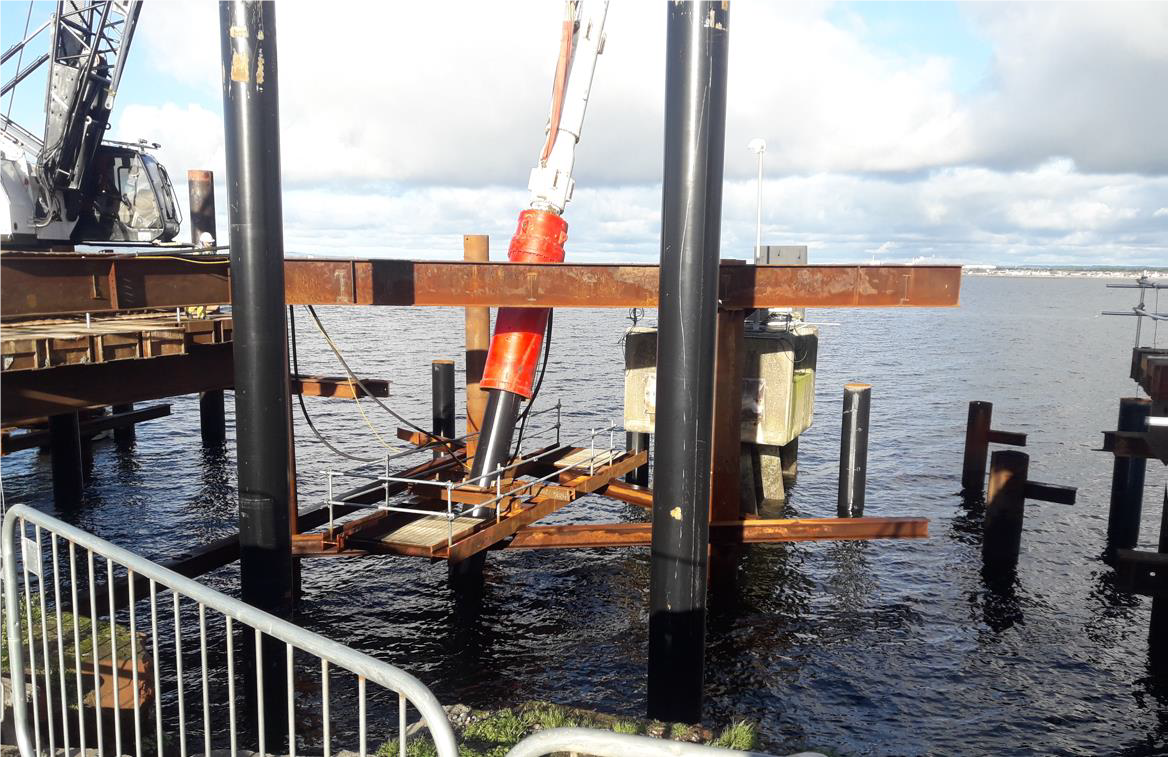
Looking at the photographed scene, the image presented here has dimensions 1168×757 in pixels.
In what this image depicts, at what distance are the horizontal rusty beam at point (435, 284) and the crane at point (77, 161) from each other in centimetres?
1613

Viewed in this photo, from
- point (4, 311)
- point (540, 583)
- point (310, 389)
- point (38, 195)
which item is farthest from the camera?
point (38, 195)

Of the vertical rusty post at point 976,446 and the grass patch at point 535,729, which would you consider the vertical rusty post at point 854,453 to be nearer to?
the vertical rusty post at point 976,446

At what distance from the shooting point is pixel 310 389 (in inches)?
692

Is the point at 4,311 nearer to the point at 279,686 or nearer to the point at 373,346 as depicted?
the point at 279,686

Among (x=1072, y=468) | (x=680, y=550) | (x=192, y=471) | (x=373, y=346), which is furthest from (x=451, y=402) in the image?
(x=373, y=346)

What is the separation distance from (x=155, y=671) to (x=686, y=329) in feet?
14.8

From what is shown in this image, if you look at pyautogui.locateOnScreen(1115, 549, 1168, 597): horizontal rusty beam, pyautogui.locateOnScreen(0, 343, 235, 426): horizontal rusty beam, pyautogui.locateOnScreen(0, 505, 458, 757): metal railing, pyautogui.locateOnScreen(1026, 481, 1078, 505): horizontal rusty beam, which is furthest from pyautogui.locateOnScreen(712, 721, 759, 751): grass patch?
pyautogui.locateOnScreen(1026, 481, 1078, 505): horizontal rusty beam

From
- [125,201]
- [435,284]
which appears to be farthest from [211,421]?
[435,284]

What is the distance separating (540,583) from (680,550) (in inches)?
341

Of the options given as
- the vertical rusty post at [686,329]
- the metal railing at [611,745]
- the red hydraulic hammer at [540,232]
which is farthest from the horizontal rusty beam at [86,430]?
the metal railing at [611,745]

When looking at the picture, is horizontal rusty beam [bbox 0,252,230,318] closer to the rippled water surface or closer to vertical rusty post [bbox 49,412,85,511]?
the rippled water surface

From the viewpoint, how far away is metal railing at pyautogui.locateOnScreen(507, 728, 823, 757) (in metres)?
2.54

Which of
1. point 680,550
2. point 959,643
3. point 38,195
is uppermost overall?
point 38,195

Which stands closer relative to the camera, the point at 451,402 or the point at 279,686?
the point at 279,686
